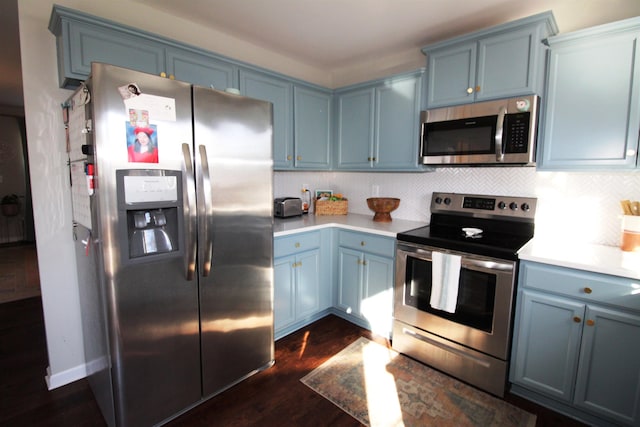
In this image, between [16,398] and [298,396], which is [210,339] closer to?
[298,396]

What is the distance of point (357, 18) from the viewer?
2.34 m

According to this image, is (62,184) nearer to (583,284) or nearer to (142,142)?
(142,142)

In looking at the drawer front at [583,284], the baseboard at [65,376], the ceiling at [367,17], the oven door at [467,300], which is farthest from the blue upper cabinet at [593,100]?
the baseboard at [65,376]

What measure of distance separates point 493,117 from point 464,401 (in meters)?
1.86

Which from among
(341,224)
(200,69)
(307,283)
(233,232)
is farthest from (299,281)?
(200,69)

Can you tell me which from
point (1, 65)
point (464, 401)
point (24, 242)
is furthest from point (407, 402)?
point (24, 242)

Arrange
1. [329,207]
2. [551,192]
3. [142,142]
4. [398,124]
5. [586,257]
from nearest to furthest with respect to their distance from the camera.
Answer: [142,142]
[586,257]
[551,192]
[398,124]
[329,207]

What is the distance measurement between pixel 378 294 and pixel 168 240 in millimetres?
1695

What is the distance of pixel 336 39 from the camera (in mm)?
2732

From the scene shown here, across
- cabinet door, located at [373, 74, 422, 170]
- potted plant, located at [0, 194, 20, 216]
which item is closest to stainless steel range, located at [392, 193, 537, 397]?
cabinet door, located at [373, 74, 422, 170]

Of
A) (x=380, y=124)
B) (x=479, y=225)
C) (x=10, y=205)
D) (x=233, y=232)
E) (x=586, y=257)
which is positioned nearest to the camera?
(x=586, y=257)

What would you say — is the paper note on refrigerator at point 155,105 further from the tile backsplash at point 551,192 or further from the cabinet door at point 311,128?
the tile backsplash at point 551,192

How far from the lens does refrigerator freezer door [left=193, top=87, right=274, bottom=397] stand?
5.52ft

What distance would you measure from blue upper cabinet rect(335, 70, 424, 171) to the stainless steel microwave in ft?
0.47
